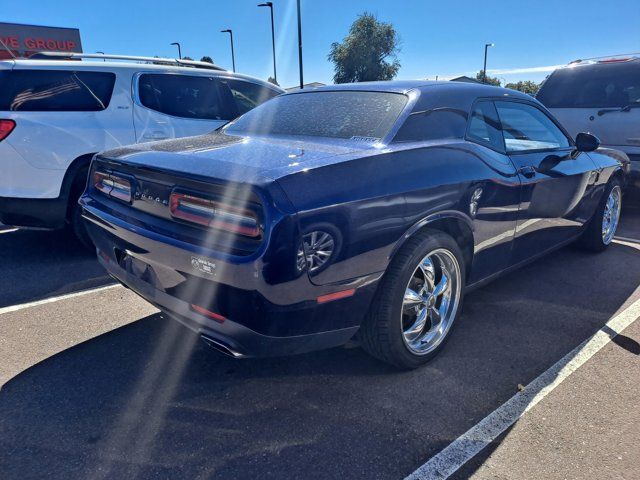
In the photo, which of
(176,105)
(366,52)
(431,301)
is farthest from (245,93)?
(366,52)

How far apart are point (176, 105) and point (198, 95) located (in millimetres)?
329

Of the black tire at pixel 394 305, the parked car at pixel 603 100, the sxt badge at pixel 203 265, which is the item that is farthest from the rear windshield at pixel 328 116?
the parked car at pixel 603 100

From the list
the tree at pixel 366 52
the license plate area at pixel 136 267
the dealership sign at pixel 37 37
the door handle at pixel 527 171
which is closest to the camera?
the license plate area at pixel 136 267

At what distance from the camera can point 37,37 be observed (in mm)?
26109

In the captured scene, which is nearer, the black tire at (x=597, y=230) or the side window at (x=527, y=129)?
the side window at (x=527, y=129)

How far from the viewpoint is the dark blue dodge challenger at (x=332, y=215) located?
196 centimetres

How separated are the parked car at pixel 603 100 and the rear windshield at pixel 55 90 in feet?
19.3

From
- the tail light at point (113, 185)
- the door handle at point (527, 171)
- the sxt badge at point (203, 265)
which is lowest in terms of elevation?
the sxt badge at point (203, 265)

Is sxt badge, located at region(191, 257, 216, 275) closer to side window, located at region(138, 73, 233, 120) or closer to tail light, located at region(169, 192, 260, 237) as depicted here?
tail light, located at region(169, 192, 260, 237)

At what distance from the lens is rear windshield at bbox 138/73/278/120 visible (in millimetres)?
4906

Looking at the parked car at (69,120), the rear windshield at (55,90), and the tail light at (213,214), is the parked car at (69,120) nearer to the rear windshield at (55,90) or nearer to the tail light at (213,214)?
the rear windshield at (55,90)

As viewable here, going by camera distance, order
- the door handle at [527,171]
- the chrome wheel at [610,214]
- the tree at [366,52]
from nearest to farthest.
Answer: the door handle at [527,171] → the chrome wheel at [610,214] → the tree at [366,52]

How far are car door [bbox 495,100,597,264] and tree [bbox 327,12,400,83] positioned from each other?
38.4 metres

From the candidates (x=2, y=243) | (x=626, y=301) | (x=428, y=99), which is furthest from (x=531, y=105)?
(x=2, y=243)
